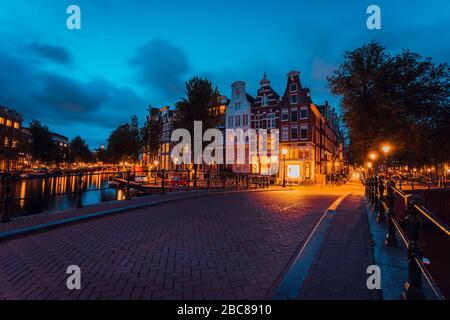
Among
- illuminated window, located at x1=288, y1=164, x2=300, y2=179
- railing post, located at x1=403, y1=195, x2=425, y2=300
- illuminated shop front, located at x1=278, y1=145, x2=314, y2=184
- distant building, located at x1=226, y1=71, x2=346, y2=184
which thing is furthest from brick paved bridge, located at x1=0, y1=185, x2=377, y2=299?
illuminated window, located at x1=288, y1=164, x2=300, y2=179

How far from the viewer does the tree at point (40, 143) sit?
52.5 meters

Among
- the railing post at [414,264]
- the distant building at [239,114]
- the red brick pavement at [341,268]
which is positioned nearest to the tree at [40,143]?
the distant building at [239,114]

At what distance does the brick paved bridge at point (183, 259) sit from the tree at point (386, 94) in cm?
1685

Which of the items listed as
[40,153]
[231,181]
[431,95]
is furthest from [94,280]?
[40,153]

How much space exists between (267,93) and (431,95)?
2058 cm

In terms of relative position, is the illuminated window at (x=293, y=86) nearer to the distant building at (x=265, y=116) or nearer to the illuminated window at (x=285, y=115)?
the distant building at (x=265, y=116)

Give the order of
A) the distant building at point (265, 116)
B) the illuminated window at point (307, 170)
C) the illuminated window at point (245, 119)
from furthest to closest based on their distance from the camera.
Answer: the illuminated window at point (245, 119)
the distant building at point (265, 116)
the illuminated window at point (307, 170)

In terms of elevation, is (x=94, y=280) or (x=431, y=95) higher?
(x=431, y=95)

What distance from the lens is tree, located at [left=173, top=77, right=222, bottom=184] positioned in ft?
67.6

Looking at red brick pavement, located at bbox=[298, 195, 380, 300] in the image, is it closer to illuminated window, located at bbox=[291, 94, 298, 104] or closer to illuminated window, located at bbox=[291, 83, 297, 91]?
illuminated window, located at bbox=[291, 94, 298, 104]

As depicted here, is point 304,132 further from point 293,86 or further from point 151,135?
point 151,135

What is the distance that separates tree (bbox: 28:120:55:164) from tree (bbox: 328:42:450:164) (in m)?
62.5
